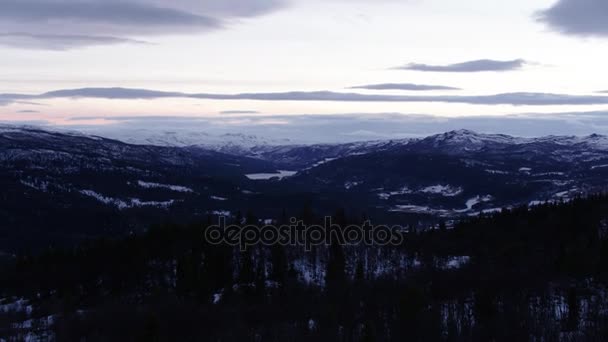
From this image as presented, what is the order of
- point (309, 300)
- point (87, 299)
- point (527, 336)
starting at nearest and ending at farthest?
point (527, 336), point (309, 300), point (87, 299)

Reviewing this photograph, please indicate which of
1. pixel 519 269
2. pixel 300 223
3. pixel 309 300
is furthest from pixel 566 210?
pixel 309 300

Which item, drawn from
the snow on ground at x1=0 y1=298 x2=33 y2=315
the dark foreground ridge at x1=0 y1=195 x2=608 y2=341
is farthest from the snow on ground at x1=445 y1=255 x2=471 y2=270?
the snow on ground at x1=0 y1=298 x2=33 y2=315

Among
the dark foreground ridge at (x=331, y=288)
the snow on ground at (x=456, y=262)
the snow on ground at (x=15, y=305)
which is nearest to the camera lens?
the dark foreground ridge at (x=331, y=288)

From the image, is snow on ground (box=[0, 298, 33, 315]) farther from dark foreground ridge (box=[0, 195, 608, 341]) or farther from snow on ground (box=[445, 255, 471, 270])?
snow on ground (box=[445, 255, 471, 270])

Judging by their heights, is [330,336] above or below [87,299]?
above

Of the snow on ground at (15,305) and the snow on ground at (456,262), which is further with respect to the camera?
the snow on ground at (456,262)

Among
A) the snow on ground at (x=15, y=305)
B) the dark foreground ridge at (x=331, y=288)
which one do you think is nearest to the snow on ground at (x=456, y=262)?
the dark foreground ridge at (x=331, y=288)

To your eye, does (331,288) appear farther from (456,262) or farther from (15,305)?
(15,305)

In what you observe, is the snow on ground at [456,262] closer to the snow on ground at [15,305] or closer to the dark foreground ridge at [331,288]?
the dark foreground ridge at [331,288]

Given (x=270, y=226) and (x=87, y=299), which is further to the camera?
(x=270, y=226)

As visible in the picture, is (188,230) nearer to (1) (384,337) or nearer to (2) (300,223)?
(2) (300,223)

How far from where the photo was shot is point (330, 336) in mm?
70375

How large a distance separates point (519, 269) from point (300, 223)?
6447cm

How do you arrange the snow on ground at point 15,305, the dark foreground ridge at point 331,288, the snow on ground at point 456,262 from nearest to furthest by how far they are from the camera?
the dark foreground ridge at point 331,288, the snow on ground at point 15,305, the snow on ground at point 456,262
